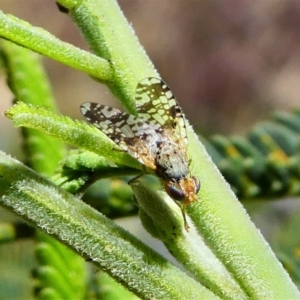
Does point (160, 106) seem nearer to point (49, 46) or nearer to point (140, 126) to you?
point (140, 126)

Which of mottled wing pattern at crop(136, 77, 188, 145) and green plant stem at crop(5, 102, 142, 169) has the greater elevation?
mottled wing pattern at crop(136, 77, 188, 145)

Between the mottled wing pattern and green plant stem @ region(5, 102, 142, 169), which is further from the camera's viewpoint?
the mottled wing pattern

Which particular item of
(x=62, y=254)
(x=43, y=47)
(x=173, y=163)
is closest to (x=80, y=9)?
(x=43, y=47)

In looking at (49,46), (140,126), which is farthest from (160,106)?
(49,46)

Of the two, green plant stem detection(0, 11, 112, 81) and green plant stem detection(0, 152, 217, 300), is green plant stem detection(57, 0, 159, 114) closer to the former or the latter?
green plant stem detection(0, 11, 112, 81)

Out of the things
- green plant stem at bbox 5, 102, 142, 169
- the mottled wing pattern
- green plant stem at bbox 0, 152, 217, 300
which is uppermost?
the mottled wing pattern

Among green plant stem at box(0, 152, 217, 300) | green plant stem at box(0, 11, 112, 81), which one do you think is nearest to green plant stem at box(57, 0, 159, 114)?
green plant stem at box(0, 11, 112, 81)
